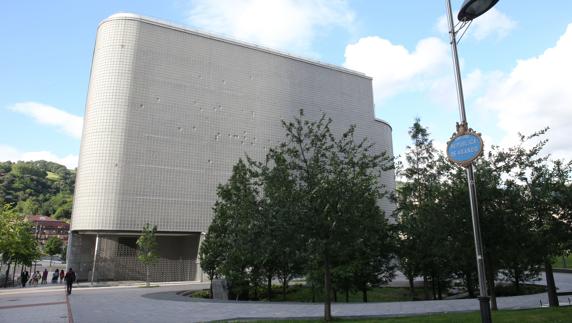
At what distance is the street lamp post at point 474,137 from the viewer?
26.3ft

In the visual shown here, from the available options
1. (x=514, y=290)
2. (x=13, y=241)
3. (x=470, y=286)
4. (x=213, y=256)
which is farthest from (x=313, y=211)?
(x=13, y=241)

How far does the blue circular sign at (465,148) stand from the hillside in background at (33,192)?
6496 inches

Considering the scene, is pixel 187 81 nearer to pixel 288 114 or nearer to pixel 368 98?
pixel 288 114

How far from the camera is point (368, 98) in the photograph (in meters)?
73.8

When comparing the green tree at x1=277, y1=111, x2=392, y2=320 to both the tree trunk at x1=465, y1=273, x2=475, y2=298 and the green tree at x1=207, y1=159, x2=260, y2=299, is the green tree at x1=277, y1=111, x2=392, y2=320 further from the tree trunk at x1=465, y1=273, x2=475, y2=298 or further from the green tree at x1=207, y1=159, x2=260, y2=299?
the tree trunk at x1=465, y1=273, x2=475, y2=298

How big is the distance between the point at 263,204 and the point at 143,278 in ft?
143

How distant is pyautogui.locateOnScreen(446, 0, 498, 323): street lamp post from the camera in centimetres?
803

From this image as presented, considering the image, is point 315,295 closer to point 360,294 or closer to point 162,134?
point 360,294

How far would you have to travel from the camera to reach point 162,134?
174ft

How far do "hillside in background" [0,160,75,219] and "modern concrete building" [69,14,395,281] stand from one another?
11431 cm

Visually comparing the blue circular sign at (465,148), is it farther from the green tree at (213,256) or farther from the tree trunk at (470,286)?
the green tree at (213,256)

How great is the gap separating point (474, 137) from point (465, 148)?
31 cm

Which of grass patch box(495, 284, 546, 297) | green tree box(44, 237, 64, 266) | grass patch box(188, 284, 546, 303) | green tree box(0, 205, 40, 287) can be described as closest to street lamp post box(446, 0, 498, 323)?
grass patch box(188, 284, 546, 303)

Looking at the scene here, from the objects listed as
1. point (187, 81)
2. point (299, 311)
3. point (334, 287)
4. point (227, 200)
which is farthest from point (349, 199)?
point (187, 81)
